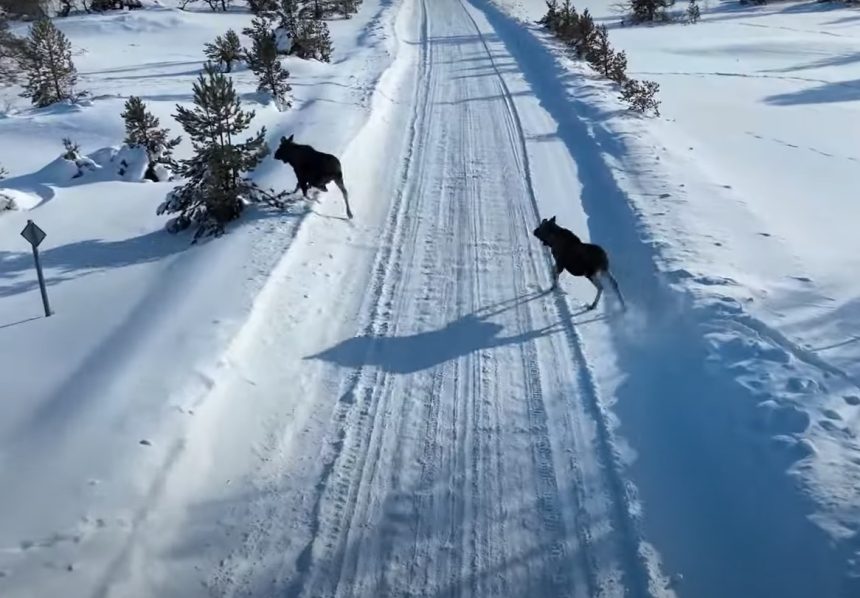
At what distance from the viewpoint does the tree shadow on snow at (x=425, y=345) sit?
734cm

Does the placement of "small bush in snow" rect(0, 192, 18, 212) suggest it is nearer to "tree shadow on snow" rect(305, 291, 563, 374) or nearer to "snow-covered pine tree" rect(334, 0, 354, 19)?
"tree shadow on snow" rect(305, 291, 563, 374)

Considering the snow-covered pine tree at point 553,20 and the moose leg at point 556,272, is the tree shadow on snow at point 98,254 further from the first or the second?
the snow-covered pine tree at point 553,20

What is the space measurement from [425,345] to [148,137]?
32.1 ft

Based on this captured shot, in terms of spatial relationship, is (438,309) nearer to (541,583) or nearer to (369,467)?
(369,467)

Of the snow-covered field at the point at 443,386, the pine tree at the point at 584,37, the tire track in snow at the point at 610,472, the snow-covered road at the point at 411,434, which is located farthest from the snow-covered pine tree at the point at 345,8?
the tire track in snow at the point at 610,472

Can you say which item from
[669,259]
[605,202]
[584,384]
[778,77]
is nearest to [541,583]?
[584,384]

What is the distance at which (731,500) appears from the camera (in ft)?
17.5

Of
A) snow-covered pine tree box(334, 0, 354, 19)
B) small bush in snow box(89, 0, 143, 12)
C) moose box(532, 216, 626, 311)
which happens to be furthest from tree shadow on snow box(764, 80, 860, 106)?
small bush in snow box(89, 0, 143, 12)

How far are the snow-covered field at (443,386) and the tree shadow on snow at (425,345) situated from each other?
0.05 m

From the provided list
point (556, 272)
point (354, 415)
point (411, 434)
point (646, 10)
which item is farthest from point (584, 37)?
point (411, 434)

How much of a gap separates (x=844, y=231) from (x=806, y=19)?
37.9 meters

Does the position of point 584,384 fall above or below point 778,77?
below

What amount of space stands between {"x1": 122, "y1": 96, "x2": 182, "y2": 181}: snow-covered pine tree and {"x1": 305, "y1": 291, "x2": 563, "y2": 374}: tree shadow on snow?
8289 millimetres

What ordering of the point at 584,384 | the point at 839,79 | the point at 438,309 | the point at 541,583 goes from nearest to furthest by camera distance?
the point at 541,583 → the point at 584,384 → the point at 438,309 → the point at 839,79
